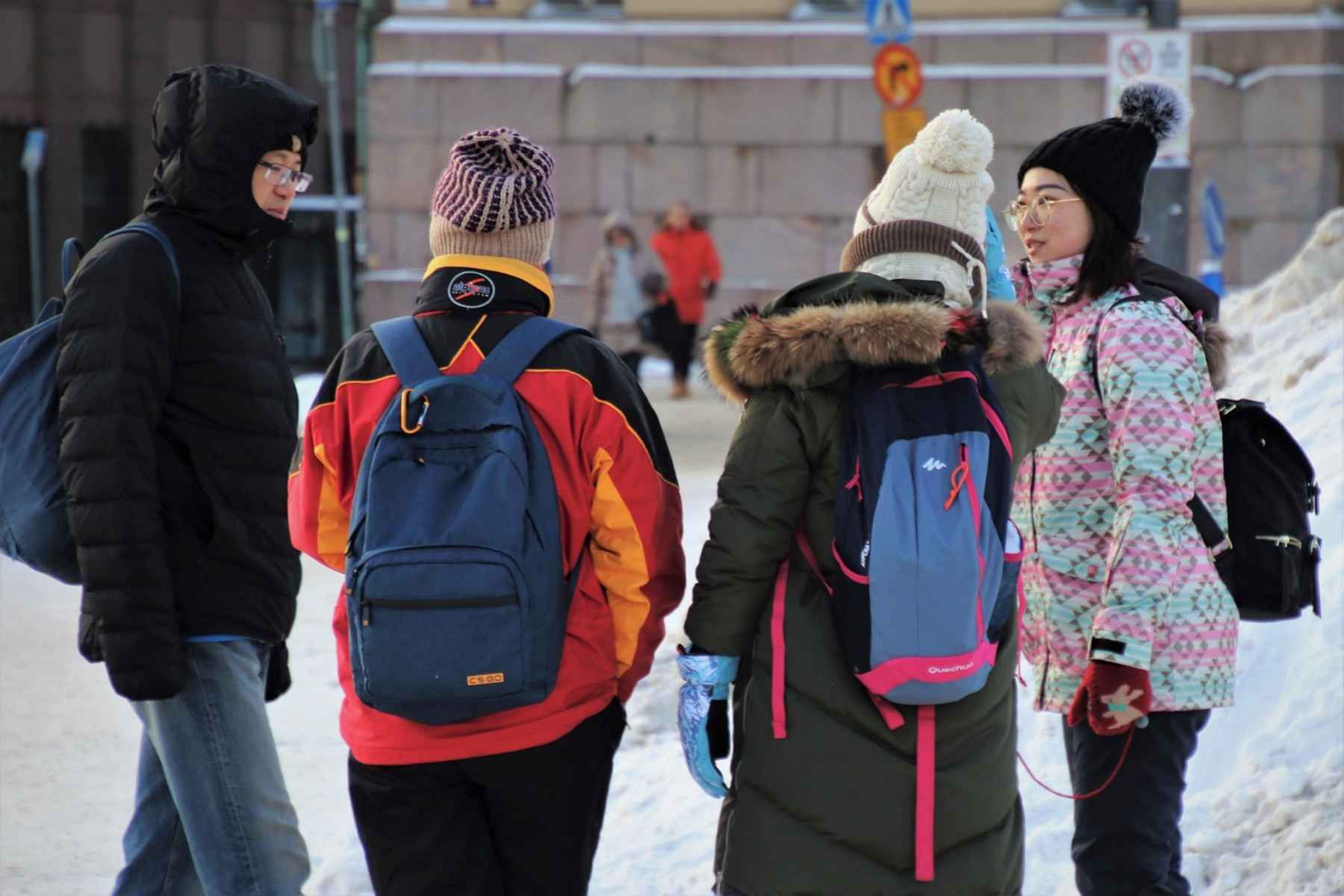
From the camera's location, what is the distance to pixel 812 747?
279cm

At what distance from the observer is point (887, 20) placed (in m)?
10.9

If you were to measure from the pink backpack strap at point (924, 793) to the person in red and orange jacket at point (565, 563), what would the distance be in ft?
1.52

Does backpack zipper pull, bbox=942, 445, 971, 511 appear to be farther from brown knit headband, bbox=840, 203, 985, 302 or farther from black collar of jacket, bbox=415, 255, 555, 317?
black collar of jacket, bbox=415, 255, 555, 317

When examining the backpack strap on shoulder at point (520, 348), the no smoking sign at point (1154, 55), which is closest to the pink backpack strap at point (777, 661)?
the backpack strap on shoulder at point (520, 348)

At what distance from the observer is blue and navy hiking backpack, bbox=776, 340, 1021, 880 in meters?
2.70

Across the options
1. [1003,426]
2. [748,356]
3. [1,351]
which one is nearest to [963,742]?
[1003,426]

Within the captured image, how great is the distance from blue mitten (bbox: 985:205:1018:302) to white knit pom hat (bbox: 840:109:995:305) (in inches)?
3.6

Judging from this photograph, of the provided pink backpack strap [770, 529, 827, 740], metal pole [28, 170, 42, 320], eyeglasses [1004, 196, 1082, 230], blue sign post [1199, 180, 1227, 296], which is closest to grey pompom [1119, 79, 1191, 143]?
eyeglasses [1004, 196, 1082, 230]

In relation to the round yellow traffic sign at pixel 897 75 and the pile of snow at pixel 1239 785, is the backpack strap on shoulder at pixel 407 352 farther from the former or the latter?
the round yellow traffic sign at pixel 897 75

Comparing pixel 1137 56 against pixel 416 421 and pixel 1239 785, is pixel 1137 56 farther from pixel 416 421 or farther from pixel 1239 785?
pixel 416 421

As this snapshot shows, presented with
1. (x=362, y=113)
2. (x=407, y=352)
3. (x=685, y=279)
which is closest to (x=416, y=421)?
(x=407, y=352)

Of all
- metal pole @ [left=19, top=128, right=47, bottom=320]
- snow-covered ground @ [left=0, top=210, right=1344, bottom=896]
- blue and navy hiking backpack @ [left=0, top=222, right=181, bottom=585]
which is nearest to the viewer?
blue and navy hiking backpack @ [left=0, top=222, right=181, bottom=585]

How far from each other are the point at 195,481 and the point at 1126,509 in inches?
66.3

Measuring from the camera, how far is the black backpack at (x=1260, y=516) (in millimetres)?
3332
